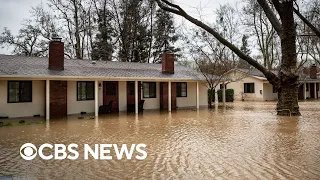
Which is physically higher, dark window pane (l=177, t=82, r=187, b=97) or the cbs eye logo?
dark window pane (l=177, t=82, r=187, b=97)

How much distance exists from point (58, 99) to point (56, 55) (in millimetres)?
2620

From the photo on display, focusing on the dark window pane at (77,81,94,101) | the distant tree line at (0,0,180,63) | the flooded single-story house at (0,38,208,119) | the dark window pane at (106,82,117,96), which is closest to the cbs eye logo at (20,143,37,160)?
the flooded single-story house at (0,38,208,119)

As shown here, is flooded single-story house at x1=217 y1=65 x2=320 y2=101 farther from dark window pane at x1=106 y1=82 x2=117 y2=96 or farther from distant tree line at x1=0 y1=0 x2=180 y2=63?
dark window pane at x1=106 y1=82 x2=117 y2=96

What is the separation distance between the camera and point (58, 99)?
16.2m

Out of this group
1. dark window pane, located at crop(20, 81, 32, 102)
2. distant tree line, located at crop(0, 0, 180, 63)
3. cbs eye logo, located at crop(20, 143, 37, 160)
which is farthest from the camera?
distant tree line, located at crop(0, 0, 180, 63)

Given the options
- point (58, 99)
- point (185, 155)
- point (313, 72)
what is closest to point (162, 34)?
point (313, 72)

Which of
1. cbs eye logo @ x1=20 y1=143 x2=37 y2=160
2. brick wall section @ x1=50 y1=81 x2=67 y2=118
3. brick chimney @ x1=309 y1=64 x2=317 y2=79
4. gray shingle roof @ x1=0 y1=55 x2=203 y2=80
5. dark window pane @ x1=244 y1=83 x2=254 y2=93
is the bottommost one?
cbs eye logo @ x1=20 y1=143 x2=37 y2=160

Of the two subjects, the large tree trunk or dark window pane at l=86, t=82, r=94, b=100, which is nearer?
the large tree trunk

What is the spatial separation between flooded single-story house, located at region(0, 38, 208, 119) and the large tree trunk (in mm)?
6438

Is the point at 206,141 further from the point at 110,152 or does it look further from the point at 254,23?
the point at 254,23

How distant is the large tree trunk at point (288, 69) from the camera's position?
1533 cm

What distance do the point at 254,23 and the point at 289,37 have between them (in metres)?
16.7

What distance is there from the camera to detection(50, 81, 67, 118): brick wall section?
16.0 metres

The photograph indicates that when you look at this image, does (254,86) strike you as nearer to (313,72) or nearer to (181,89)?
(313,72)
